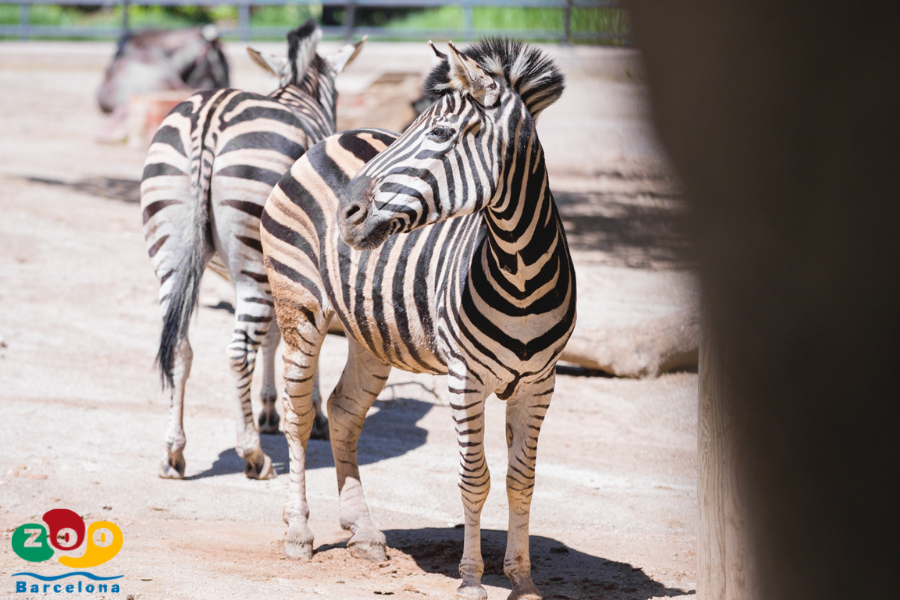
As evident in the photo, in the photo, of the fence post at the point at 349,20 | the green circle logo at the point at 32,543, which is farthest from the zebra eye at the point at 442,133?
the fence post at the point at 349,20

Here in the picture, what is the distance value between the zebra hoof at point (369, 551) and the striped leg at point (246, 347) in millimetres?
1251

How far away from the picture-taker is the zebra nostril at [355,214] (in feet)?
9.68

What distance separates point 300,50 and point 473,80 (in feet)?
11.7

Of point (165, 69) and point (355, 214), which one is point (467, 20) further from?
point (355, 214)

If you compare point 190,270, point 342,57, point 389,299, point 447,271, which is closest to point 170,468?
point 190,270

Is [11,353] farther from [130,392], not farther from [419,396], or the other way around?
[419,396]

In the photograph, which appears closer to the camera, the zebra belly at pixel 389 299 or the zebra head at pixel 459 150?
the zebra head at pixel 459 150

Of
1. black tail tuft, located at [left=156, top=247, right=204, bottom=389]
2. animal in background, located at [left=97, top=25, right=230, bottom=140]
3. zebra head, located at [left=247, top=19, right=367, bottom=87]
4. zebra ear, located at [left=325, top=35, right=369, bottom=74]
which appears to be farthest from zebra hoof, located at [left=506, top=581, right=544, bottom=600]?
animal in background, located at [left=97, top=25, right=230, bottom=140]

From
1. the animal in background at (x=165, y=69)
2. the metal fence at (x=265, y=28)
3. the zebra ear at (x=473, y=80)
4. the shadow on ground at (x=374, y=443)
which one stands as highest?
the metal fence at (x=265, y=28)

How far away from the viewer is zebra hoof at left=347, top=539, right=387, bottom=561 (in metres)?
3.92

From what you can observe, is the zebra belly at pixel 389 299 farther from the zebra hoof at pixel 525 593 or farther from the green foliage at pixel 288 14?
the green foliage at pixel 288 14

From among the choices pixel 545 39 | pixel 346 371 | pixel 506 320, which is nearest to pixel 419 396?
pixel 346 371

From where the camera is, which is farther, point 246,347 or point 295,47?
point 295,47

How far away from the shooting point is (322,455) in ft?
18.2
